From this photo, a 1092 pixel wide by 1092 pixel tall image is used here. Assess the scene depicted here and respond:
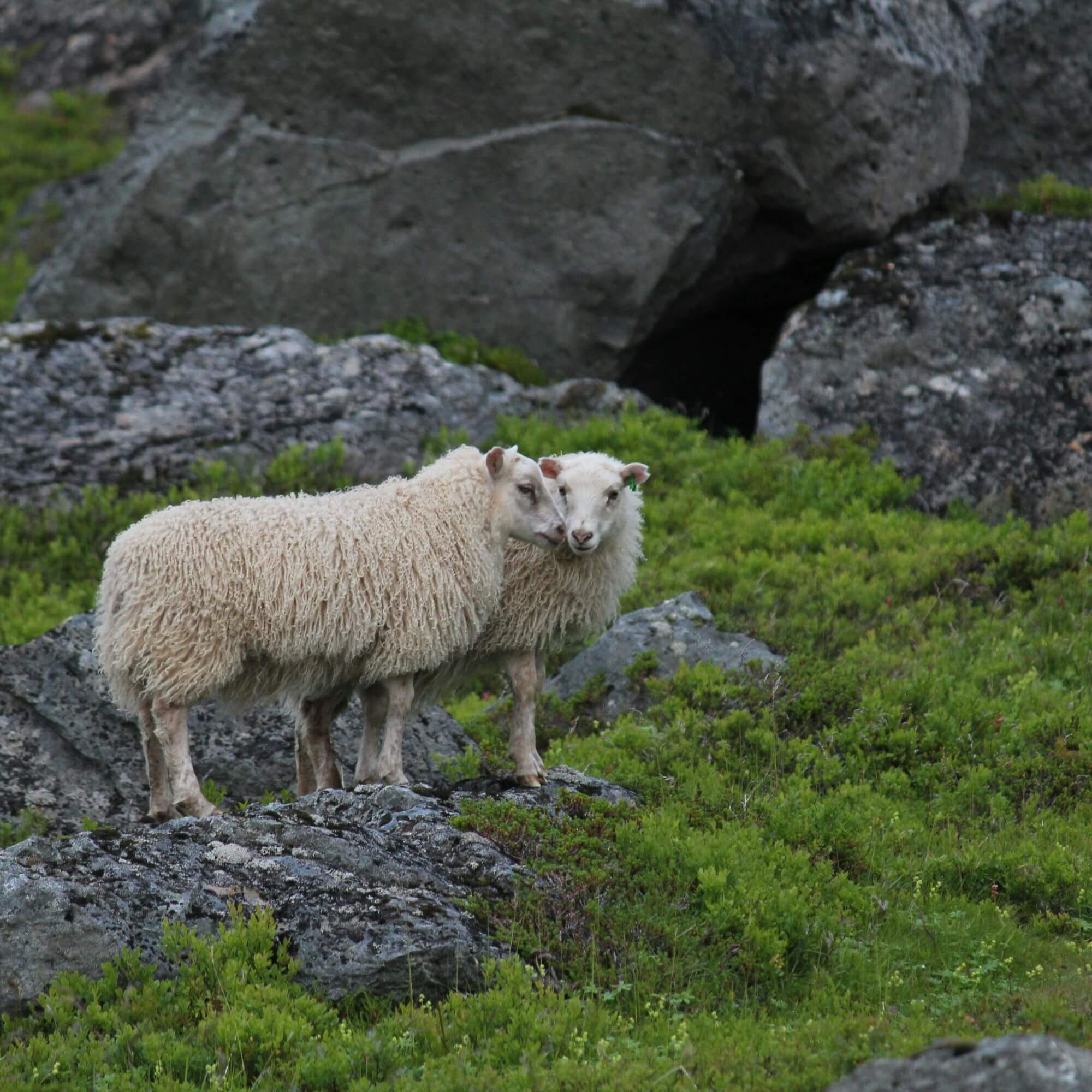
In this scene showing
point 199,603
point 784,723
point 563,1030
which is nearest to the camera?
point 563,1030

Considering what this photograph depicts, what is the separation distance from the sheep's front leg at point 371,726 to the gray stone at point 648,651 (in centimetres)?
218

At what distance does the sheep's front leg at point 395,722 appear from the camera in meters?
8.27

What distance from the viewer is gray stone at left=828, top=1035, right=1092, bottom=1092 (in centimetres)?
468

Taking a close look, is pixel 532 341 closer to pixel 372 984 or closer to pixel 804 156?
pixel 804 156

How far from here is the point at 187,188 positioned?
15.8 m

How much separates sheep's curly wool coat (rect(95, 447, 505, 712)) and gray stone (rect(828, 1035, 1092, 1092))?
13.1ft


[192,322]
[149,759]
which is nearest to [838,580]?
[149,759]

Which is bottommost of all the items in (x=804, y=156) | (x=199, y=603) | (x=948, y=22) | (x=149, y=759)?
(x=149, y=759)

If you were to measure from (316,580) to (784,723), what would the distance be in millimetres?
3517

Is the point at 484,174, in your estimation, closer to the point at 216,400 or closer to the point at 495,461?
the point at 216,400

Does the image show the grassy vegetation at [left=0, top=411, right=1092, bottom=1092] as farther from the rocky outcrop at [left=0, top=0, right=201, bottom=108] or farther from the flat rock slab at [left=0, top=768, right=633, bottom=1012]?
the rocky outcrop at [left=0, top=0, right=201, bottom=108]

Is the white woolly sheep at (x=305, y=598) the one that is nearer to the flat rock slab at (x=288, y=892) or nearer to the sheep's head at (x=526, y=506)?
the sheep's head at (x=526, y=506)

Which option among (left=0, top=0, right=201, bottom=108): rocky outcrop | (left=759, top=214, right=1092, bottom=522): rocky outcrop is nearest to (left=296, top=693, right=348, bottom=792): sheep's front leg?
(left=759, top=214, right=1092, bottom=522): rocky outcrop

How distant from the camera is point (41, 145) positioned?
2238 cm
